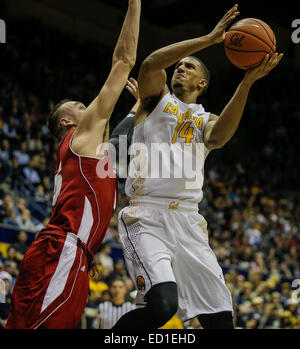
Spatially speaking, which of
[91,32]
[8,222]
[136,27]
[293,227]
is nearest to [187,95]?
[136,27]

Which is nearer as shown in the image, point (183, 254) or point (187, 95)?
point (183, 254)

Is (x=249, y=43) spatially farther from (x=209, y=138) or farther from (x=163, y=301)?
(x=163, y=301)

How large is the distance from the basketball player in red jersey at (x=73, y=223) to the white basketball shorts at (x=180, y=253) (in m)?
0.40

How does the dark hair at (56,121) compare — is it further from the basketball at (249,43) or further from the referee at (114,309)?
the referee at (114,309)

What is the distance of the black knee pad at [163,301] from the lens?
132 inches

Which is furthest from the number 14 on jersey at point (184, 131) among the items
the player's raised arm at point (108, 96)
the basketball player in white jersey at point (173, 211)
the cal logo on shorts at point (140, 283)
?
the cal logo on shorts at point (140, 283)

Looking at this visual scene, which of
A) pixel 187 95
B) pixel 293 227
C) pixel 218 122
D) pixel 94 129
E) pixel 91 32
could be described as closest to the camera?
pixel 94 129

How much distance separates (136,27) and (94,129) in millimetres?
744

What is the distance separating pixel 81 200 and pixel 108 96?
26.9 inches

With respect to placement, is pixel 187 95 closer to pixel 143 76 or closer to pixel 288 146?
pixel 143 76

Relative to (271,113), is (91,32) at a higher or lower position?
higher

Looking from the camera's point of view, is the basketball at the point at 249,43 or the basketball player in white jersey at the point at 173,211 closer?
the basketball player in white jersey at the point at 173,211

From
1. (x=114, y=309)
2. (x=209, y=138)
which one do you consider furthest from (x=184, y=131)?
(x=114, y=309)

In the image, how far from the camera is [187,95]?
4.19 meters
